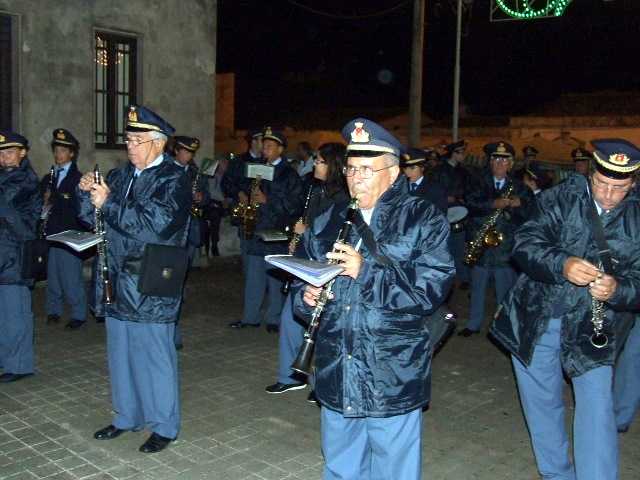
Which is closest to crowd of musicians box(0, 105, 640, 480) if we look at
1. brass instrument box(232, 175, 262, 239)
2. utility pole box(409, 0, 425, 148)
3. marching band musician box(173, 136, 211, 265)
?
brass instrument box(232, 175, 262, 239)

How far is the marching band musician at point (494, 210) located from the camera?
8477 millimetres

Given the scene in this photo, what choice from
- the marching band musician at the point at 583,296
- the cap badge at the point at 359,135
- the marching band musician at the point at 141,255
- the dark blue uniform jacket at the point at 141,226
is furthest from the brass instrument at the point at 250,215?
the cap badge at the point at 359,135

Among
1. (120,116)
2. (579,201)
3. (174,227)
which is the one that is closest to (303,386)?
(174,227)

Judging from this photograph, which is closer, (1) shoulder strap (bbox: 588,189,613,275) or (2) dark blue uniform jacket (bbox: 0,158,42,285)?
(1) shoulder strap (bbox: 588,189,613,275)

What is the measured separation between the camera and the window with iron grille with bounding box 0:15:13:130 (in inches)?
442

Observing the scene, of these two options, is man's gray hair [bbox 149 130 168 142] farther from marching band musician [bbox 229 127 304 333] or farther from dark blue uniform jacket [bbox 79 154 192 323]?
marching band musician [bbox 229 127 304 333]

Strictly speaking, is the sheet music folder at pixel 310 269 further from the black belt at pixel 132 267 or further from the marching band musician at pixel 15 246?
the marching band musician at pixel 15 246

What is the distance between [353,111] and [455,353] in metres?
33.4

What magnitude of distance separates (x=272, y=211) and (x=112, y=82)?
5.75 metres

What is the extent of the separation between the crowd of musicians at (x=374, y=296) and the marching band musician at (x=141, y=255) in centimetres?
1

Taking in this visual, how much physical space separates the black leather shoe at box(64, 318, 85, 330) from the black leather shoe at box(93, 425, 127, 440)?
3.42 meters

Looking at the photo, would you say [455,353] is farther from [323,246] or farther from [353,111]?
[353,111]

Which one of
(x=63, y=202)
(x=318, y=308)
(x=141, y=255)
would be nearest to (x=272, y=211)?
Result: (x=63, y=202)

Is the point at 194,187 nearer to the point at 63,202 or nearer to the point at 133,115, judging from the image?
the point at 63,202
